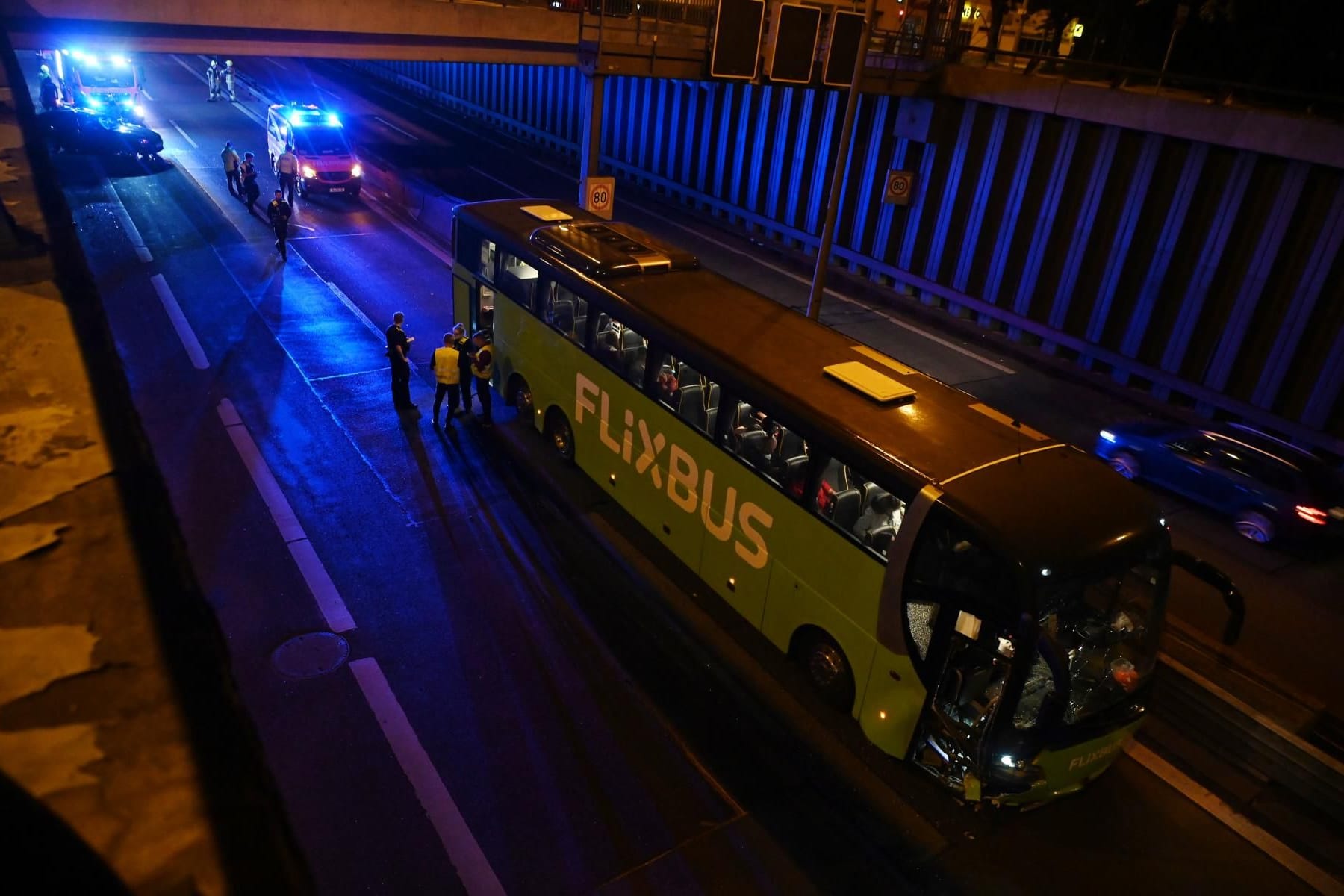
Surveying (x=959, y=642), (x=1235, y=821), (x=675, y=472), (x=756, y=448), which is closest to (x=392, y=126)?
(x=675, y=472)

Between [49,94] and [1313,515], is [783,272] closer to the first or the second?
[1313,515]

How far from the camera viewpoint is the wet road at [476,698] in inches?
299

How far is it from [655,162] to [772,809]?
96.2 ft

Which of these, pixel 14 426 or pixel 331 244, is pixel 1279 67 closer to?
pixel 331 244

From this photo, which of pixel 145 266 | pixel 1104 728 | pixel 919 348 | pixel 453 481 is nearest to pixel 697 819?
pixel 1104 728

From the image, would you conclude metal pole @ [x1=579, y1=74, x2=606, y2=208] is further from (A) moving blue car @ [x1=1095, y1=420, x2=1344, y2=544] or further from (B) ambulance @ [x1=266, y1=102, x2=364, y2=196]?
(A) moving blue car @ [x1=1095, y1=420, x2=1344, y2=544]

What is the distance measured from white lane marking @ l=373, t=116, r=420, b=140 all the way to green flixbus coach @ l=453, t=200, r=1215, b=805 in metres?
28.5

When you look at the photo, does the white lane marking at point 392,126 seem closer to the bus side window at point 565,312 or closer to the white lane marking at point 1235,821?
the bus side window at point 565,312

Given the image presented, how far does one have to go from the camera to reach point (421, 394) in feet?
51.7

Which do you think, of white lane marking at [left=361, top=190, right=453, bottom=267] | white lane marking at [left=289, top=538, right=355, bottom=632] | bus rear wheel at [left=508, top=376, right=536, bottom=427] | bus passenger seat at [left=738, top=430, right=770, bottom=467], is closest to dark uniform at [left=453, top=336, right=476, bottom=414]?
bus rear wheel at [left=508, top=376, right=536, bottom=427]

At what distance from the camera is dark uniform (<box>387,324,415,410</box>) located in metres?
14.2

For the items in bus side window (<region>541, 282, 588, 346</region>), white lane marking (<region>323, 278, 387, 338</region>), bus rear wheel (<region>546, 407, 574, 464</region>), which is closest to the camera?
bus side window (<region>541, 282, 588, 346</region>)

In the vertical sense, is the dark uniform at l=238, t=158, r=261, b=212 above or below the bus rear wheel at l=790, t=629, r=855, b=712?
above

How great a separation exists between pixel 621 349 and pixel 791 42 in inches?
398
